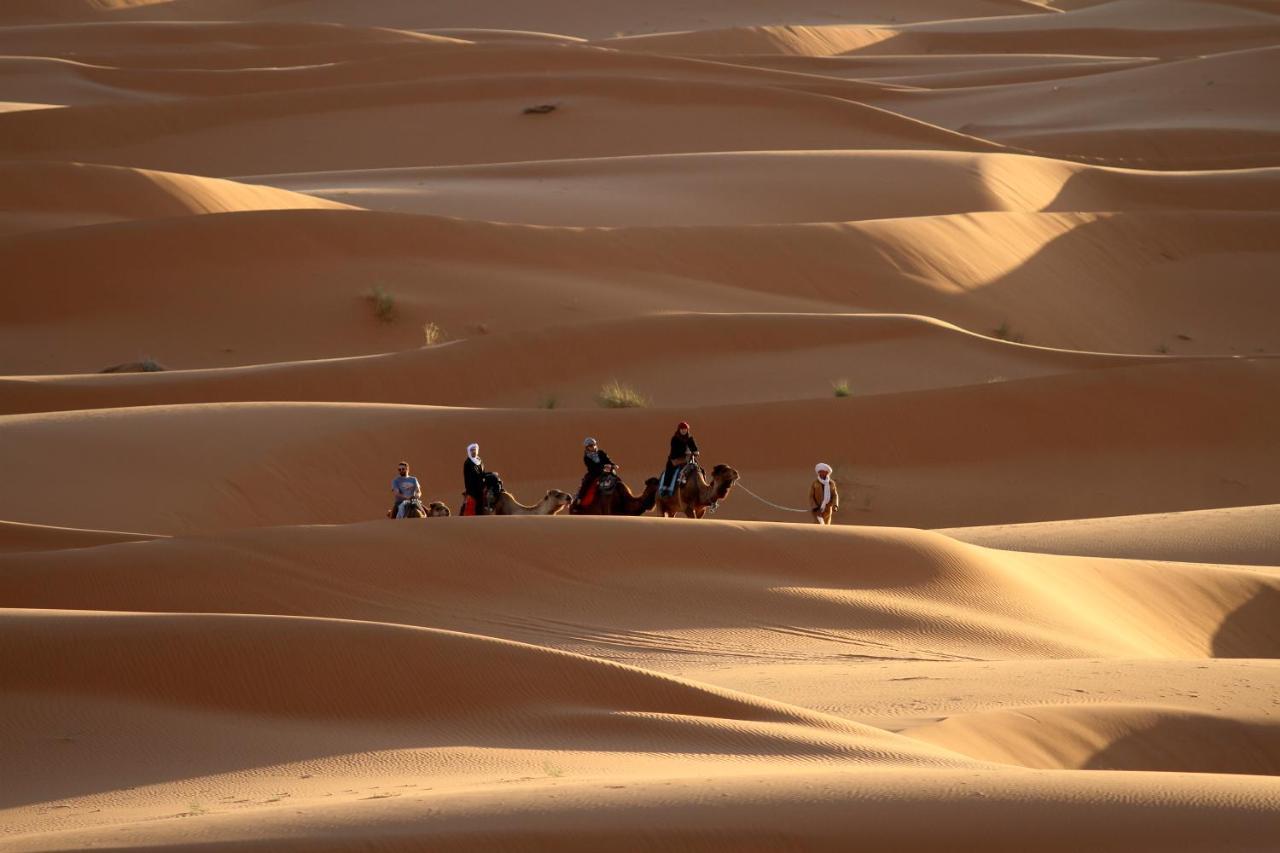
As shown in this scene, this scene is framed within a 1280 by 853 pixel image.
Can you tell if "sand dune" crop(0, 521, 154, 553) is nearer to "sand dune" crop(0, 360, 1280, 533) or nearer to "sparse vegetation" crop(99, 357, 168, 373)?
"sand dune" crop(0, 360, 1280, 533)

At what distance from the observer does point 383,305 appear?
26891 millimetres

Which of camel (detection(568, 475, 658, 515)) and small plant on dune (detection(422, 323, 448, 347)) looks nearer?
camel (detection(568, 475, 658, 515))

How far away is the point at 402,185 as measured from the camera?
120 ft

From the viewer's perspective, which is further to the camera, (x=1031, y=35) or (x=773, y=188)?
(x=1031, y=35)

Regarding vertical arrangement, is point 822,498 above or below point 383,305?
below

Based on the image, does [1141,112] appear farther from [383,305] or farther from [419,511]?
[419,511]

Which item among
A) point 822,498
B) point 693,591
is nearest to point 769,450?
point 822,498

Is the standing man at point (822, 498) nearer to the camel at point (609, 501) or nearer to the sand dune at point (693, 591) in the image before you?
the camel at point (609, 501)

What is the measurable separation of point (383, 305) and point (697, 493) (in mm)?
12280

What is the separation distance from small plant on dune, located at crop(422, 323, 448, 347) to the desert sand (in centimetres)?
8

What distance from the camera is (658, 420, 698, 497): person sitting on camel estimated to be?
15445 mm

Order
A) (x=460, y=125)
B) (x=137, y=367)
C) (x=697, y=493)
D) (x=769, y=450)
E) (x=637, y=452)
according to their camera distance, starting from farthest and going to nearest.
Answer: (x=460, y=125) → (x=137, y=367) → (x=769, y=450) → (x=637, y=452) → (x=697, y=493)

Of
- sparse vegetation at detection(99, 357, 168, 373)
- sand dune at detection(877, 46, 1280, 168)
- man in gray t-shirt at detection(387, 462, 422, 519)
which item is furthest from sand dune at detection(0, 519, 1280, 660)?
sand dune at detection(877, 46, 1280, 168)

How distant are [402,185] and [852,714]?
28.7 metres
